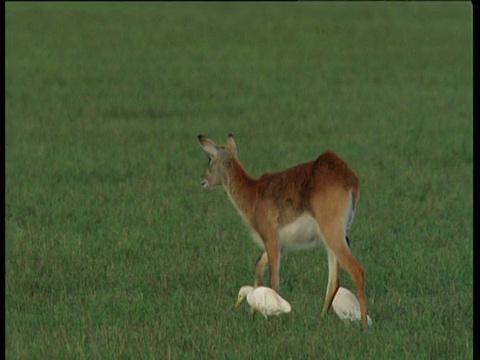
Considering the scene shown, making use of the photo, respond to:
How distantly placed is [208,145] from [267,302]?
1214 mm

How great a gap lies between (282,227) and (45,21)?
32501mm

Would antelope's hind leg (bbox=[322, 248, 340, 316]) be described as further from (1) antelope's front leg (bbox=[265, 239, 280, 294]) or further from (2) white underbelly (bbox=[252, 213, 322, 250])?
(1) antelope's front leg (bbox=[265, 239, 280, 294])

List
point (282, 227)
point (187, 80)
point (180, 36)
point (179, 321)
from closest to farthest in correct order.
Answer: point (282, 227), point (179, 321), point (187, 80), point (180, 36)

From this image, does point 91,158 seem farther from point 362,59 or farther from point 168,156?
point 362,59

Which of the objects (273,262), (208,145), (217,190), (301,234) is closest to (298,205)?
(301,234)

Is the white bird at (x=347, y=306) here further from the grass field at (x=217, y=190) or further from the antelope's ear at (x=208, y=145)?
the antelope's ear at (x=208, y=145)

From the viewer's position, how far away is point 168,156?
55.9 feet

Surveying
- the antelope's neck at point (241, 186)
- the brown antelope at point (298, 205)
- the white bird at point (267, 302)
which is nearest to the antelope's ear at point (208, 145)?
the brown antelope at point (298, 205)

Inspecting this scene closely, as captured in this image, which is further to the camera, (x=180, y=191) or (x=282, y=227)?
(x=180, y=191)

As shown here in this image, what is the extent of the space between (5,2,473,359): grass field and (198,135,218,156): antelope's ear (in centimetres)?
125

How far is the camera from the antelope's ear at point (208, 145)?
790 cm

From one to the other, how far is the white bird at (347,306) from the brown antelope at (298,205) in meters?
0.10

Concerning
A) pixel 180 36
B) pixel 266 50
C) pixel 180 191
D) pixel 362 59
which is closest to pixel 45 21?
pixel 180 36

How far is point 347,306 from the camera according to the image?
7.80 meters
